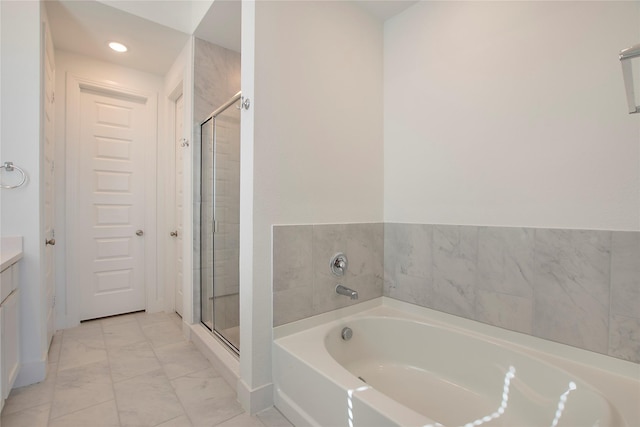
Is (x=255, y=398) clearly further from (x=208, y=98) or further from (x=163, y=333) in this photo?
(x=208, y=98)

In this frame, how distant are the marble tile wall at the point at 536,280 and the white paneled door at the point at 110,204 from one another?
269 cm

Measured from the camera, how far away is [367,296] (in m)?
2.12

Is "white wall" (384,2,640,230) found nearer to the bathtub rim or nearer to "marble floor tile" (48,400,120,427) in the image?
the bathtub rim

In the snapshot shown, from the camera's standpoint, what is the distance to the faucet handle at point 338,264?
1.89 meters

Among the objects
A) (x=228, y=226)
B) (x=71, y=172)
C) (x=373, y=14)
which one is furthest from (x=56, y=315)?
(x=373, y=14)

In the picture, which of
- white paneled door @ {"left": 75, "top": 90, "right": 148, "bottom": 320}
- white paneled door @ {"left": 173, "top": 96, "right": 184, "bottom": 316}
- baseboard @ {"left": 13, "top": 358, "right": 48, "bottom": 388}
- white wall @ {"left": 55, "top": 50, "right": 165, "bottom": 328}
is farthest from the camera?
white paneled door @ {"left": 173, "top": 96, "right": 184, "bottom": 316}

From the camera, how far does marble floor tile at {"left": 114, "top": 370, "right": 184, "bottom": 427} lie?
1550 millimetres

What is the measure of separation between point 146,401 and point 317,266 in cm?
121

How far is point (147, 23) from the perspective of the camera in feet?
7.50

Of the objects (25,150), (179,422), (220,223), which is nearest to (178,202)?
(220,223)

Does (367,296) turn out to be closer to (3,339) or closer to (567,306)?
(567,306)

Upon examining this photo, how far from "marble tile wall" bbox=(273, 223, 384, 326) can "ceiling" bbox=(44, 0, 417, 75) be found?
5.21 feet

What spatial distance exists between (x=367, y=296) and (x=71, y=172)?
285 cm

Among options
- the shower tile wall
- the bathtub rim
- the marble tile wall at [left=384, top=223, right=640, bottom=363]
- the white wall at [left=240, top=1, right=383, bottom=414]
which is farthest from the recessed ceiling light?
the marble tile wall at [left=384, top=223, right=640, bottom=363]
